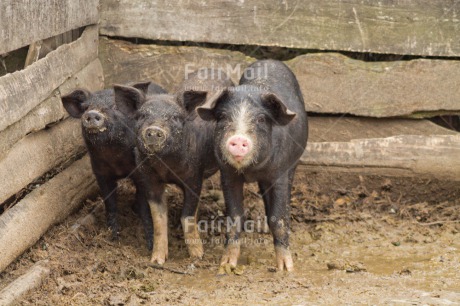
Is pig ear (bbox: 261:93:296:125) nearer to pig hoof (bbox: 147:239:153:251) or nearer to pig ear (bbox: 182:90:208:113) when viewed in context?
pig ear (bbox: 182:90:208:113)

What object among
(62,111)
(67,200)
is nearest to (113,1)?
(62,111)

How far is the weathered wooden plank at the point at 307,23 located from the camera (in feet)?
26.4

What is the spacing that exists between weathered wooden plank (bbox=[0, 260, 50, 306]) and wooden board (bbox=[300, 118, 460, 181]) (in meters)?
3.05

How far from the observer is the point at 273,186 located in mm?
6730

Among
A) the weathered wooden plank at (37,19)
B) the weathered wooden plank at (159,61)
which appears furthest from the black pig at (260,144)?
the weathered wooden plank at (37,19)

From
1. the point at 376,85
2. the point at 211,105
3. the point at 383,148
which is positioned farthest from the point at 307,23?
the point at 211,105

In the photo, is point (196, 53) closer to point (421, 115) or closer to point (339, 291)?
point (421, 115)

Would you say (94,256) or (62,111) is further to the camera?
(62,111)

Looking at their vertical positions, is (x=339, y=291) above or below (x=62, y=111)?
below

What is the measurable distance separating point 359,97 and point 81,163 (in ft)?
8.79

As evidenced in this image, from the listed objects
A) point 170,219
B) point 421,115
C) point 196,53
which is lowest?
point 170,219

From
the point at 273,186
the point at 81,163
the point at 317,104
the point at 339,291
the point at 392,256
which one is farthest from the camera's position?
the point at 317,104

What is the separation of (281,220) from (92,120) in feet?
5.49

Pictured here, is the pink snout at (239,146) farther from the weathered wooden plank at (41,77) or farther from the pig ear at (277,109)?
the weathered wooden plank at (41,77)
